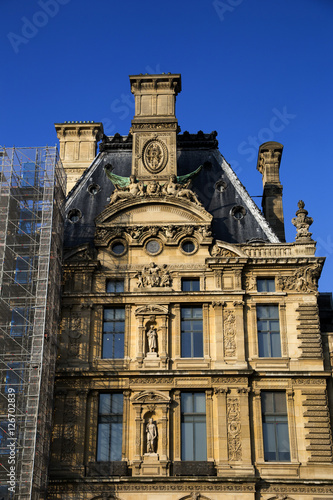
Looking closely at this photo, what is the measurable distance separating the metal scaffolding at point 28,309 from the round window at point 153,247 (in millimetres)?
3649

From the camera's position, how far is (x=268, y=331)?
104 feet

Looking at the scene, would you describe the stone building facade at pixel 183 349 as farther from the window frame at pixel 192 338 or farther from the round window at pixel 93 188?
the round window at pixel 93 188

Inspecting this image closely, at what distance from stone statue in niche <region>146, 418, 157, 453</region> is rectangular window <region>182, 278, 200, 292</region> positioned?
18.1 feet

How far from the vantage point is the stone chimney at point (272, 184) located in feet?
119

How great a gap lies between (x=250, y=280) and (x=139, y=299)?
4.52 m

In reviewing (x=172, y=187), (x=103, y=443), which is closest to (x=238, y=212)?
(x=172, y=187)

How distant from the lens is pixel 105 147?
38.9m

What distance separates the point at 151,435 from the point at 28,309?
6.51 metres

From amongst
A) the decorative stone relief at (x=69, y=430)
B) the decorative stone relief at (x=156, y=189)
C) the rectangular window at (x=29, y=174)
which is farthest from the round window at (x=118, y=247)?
the decorative stone relief at (x=69, y=430)

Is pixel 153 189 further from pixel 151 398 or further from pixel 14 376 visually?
pixel 14 376

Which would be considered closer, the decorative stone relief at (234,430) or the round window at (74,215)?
the decorative stone relief at (234,430)

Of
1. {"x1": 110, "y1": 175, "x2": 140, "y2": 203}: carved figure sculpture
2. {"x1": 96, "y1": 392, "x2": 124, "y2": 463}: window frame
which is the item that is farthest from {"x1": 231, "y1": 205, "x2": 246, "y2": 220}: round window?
{"x1": 96, "y1": 392, "x2": 124, "y2": 463}: window frame

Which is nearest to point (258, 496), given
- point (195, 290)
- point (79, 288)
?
point (195, 290)

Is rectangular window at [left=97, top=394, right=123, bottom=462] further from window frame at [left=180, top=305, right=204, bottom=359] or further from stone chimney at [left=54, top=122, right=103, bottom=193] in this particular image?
stone chimney at [left=54, top=122, right=103, bottom=193]
